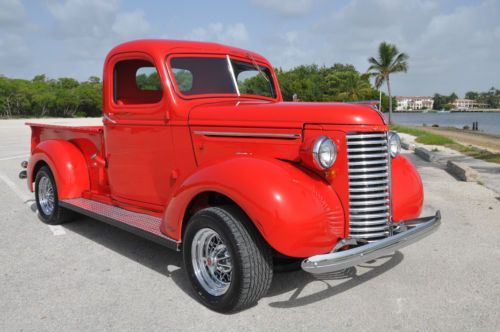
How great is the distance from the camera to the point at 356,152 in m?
3.19

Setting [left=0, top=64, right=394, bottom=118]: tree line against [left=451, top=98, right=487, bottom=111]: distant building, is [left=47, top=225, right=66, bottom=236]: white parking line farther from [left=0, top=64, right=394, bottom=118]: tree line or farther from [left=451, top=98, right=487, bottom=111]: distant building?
[left=451, top=98, right=487, bottom=111]: distant building

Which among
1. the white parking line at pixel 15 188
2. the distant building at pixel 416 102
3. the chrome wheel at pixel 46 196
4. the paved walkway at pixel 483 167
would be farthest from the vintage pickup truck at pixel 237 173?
the distant building at pixel 416 102

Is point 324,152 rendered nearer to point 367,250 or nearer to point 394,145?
point 367,250

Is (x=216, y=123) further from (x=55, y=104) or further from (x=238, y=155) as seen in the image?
(x=55, y=104)

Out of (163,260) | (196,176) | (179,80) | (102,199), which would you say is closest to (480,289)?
(196,176)

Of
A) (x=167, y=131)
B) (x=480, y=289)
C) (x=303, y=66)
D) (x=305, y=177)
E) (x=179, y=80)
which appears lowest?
(x=480, y=289)

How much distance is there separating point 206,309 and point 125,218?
140cm

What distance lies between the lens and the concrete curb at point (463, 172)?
27.1ft

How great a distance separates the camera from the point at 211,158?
149 inches

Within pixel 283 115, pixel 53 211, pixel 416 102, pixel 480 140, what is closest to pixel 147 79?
pixel 283 115

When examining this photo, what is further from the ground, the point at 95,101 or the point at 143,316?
the point at 95,101

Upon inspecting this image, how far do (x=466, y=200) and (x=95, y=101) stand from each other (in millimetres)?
64675

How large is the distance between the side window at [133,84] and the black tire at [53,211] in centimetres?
139

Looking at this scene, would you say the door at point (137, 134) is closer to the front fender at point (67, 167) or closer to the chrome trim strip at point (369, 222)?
the front fender at point (67, 167)
